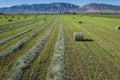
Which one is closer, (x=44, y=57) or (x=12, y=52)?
(x=44, y=57)

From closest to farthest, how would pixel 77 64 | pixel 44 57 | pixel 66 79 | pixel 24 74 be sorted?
pixel 66 79 → pixel 24 74 → pixel 77 64 → pixel 44 57

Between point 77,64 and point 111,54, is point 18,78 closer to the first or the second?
point 77,64

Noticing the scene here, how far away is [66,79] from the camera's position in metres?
10.2

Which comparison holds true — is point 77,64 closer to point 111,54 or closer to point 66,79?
point 66,79

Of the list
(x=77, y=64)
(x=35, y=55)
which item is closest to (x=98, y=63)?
(x=77, y=64)

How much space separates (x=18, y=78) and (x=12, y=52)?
20.8ft

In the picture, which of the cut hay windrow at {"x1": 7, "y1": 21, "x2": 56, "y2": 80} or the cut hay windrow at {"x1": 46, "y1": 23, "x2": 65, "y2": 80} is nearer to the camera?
the cut hay windrow at {"x1": 46, "y1": 23, "x2": 65, "y2": 80}

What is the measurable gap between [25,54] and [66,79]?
20.1 ft

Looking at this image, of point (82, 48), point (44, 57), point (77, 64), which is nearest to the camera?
point (77, 64)

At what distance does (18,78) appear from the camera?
1024 cm

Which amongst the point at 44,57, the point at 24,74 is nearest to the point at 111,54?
the point at 44,57

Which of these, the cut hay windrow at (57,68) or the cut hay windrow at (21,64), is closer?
the cut hay windrow at (57,68)

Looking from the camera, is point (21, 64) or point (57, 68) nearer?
point (57, 68)

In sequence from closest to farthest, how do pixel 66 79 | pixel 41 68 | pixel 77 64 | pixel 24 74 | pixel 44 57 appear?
pixel 66 79 → pixel 24 74 → pixel 41 68 → pixel 77 64 → pixel 44 57
